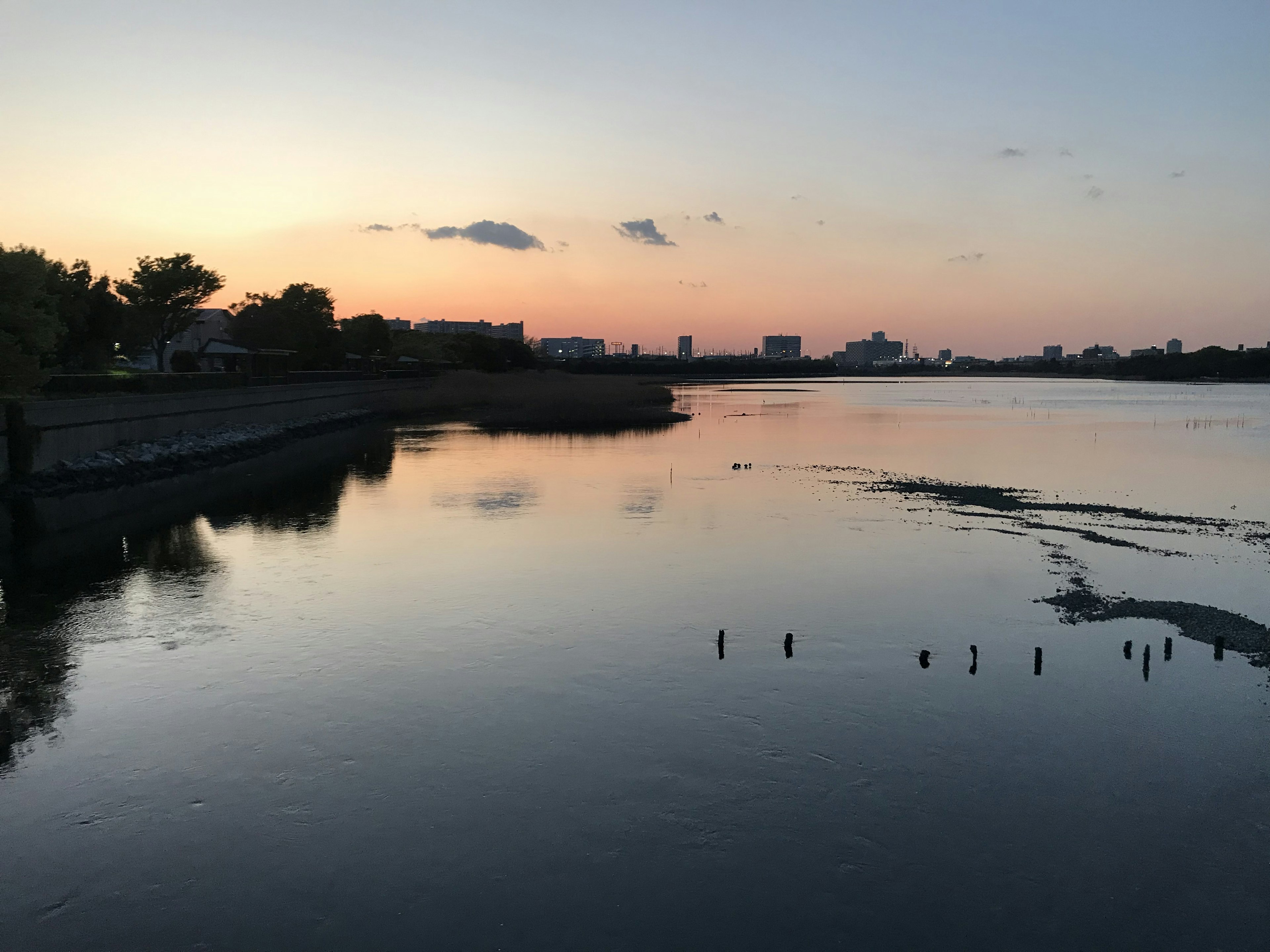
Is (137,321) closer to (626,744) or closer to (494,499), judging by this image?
(494,499)

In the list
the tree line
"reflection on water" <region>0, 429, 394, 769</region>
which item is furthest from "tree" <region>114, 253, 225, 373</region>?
"reflection on water" <region>0, 429, 394, 769</region>

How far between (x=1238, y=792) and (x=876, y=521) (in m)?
22.7

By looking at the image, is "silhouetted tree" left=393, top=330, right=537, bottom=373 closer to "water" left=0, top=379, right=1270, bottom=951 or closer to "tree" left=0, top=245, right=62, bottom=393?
"tree" left=0, top=245, right=62, bottom=393

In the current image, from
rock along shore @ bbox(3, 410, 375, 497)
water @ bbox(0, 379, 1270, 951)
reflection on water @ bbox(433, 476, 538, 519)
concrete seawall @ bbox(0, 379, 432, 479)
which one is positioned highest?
concrete seawall @ bbox(0, 379, 432, 479)

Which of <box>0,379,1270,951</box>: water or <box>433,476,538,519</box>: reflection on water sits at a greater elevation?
<box>433,476,538,519</box>: reflection on water

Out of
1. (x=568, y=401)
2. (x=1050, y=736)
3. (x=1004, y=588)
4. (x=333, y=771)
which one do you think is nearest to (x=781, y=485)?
(x=1004, y=588)

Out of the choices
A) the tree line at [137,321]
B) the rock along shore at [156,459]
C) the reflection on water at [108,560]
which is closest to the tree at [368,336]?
the tree line at [137,321]

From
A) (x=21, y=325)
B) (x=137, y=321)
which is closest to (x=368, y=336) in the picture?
(x=137, y=321)

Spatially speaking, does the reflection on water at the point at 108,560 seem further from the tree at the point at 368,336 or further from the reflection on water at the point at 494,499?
the tree at the point at 368,336

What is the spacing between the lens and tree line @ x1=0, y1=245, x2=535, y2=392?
131 feet

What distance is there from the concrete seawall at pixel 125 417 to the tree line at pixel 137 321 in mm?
2046

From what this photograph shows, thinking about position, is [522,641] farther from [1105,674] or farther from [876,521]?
[876,521]

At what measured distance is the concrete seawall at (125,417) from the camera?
133 ft

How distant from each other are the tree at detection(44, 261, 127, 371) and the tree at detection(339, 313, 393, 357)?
Answer: 245ft
